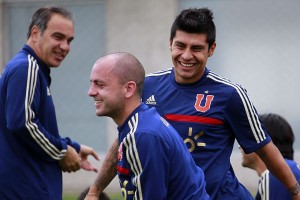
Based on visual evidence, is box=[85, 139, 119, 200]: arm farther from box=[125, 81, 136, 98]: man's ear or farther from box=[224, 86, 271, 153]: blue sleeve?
box=[125, 81, 136, 98]: man's ear

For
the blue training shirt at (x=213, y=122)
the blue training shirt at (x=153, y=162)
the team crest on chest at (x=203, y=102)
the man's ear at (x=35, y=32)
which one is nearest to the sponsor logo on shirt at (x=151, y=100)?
the blue training shirt at (x=213, y=122)

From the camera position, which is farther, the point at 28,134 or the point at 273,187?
the point at 273,187

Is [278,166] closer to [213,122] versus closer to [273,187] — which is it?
[273,187]

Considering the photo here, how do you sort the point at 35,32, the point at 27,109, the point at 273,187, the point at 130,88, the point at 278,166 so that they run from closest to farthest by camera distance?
the point at 130,88 → the point at 278,166 → the point at 27,109 → the point at 273,187 → the point at 35,32

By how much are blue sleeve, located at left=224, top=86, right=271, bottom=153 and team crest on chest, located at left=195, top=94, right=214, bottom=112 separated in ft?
0.38

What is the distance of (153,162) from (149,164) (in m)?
0.02

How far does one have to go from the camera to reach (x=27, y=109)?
5.64m

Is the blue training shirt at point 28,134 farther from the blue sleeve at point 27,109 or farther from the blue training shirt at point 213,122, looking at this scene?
the blue training shirt at point 213,122

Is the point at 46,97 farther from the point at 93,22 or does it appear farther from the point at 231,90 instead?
the point at 93,22

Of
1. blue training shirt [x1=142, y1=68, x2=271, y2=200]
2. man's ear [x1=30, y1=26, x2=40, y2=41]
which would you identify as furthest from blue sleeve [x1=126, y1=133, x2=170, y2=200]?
man's ear [x1=30, y1=26, x2=40, y2=41]

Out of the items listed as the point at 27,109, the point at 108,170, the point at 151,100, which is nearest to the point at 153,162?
the point at 151,100

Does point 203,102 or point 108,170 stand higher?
point 203,102

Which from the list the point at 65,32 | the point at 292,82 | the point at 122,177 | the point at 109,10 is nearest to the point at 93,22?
the point at 109,10

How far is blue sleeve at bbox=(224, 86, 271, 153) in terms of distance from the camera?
17.6ft
